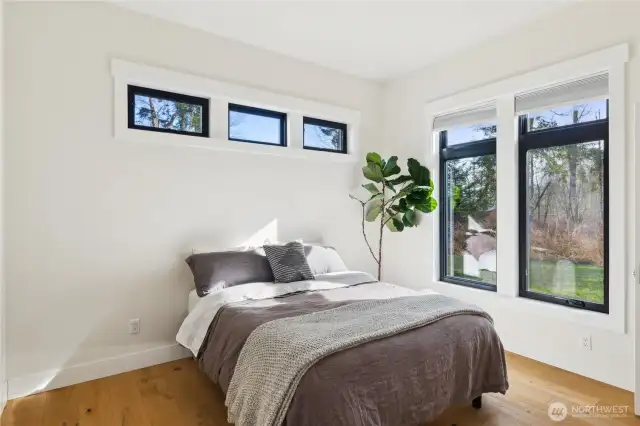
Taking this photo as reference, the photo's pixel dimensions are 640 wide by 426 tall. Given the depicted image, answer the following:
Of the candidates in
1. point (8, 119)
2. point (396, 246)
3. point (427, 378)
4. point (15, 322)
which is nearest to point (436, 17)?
point (396, 246)

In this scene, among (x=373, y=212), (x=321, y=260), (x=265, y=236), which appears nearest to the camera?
(x=321, y=260)

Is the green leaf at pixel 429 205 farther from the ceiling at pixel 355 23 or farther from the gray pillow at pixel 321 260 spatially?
the ceiling at pixel 355 23

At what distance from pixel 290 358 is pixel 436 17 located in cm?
280

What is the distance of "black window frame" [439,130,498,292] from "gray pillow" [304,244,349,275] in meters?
1.20

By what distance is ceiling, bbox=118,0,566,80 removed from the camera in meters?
2.79

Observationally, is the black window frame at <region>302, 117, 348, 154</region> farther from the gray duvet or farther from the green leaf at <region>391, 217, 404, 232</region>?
the gray duvet

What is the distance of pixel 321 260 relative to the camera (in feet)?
11.0

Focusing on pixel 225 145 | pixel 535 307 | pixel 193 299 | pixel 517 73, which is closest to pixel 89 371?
pixel 193 299

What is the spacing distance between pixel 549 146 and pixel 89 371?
3.99 meters

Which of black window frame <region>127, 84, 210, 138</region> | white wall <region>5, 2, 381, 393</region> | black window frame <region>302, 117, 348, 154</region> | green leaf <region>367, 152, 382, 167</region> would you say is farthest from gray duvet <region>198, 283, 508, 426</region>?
black window frame <region>302, 117, 348, 154</region>

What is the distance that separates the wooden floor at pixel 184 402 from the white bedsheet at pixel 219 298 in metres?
0.31

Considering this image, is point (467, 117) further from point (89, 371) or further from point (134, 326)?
point (89, 371)

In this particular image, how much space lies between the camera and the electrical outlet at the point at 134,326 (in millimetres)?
2850

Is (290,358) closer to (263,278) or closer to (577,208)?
(263,278)
